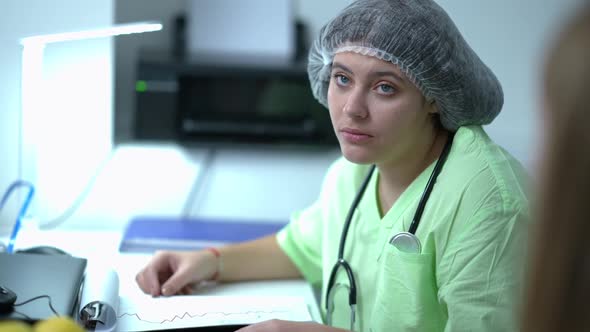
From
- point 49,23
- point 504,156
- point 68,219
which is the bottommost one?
point 68,219

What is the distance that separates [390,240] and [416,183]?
16 cm

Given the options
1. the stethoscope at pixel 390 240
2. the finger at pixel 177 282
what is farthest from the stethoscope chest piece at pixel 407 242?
the finger at pixel 177 282

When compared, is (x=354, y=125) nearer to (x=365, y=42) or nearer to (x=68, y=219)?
(x=365, y=42)

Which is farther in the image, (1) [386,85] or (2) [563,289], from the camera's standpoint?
(1) [386,85]

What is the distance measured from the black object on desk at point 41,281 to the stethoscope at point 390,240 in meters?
0.45

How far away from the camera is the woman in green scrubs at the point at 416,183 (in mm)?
1134

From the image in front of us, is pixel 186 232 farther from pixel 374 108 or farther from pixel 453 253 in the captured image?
pixel 453 253

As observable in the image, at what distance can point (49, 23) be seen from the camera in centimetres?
189

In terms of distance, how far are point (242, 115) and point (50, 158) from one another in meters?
0.55

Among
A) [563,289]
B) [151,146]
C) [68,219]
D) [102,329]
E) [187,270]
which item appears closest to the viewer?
[563,289]

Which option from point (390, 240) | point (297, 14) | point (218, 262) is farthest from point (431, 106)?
point (297, 14)

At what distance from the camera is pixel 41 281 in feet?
3.89

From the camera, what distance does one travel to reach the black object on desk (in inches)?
42.5

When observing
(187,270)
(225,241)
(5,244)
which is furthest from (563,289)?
(225,241)
